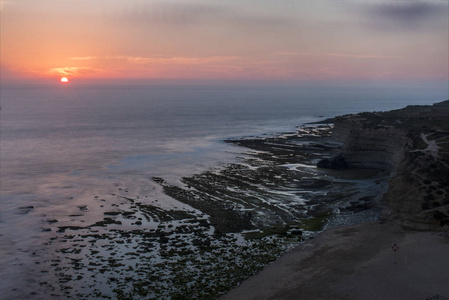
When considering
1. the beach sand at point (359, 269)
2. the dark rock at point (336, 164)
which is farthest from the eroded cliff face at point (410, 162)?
the beach sand at point (359, 269)

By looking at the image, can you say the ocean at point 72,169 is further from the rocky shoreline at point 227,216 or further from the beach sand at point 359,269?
the beach sand at point 359,269

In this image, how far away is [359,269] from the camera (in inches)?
1117

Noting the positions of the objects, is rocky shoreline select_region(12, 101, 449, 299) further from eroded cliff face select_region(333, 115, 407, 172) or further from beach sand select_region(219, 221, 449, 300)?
beach sand select_region(219, 221, 449, 300)

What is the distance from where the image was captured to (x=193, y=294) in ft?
84.0

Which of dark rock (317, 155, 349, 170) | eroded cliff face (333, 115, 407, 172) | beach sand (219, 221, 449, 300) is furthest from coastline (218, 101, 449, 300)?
dark rock (317, 155, 349, 170)

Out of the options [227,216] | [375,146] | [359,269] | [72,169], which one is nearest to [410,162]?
[375,146]

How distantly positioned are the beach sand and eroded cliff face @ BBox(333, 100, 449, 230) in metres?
3.46

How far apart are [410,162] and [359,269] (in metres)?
24.2

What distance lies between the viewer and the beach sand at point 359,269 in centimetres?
2497

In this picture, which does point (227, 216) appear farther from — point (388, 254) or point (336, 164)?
point (336, 164)

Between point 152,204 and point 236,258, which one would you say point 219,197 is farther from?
point 236,258

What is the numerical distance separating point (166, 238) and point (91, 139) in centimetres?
7621

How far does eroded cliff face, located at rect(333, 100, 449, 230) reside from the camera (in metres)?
37.6

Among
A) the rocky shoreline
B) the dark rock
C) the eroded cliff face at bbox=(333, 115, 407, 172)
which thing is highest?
the eroded cliff face at bbox=(333, 115, 407, 172)
